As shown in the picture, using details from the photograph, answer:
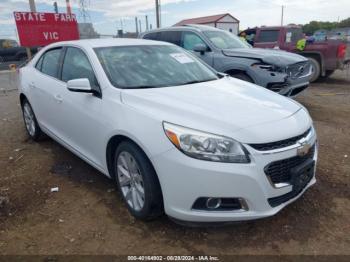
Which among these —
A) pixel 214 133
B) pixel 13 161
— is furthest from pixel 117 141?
pixel 13 161

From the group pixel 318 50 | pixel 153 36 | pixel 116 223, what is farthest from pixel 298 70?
pixel 116 223

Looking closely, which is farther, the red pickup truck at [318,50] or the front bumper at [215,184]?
the red pickup truck at [318,50]

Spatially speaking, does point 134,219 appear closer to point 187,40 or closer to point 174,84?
point 174,84

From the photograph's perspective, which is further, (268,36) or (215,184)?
(268,36)

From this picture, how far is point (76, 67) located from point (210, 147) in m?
2.21

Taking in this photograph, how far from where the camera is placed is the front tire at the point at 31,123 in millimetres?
5145

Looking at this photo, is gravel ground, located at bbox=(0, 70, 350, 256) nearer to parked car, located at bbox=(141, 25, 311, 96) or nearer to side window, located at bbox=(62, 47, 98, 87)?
side window, located at bbox=(62, 47, 98, 87)

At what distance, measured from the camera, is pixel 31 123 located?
5328 millimetres

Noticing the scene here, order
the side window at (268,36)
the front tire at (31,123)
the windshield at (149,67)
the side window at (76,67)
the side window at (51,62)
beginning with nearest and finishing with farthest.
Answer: the windshield at (149,67), the side window at (76,67), the side window at (51,62), the front tire at (31,123), the side window at (268,36)

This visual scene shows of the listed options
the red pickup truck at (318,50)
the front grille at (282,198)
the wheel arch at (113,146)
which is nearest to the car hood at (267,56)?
the red pickup truck at (318,50)

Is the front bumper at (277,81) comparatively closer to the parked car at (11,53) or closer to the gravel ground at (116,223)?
the gravel ground at (116,223)

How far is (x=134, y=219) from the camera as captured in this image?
10.3 feet

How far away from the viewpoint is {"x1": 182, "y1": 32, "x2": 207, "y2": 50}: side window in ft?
25.5

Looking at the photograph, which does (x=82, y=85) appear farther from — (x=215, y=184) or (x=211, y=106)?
(x=215, y=184)
